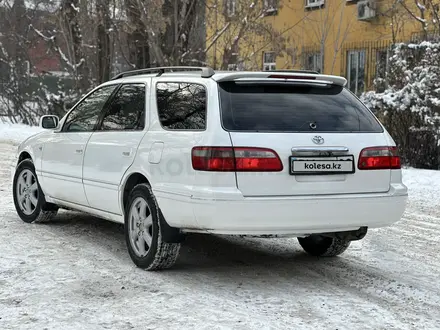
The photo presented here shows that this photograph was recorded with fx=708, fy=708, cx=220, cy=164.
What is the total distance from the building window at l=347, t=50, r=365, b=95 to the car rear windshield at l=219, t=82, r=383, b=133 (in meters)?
17.3

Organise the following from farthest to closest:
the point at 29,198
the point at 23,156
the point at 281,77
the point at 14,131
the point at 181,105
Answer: the point at 14,131 → the point at 23,156 → the point at 29,198 → the point at 181,105 → the point at 281,77

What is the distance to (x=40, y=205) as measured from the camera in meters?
7.58

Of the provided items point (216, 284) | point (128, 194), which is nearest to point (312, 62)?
point (128, 194)

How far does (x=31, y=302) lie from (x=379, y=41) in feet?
61.1

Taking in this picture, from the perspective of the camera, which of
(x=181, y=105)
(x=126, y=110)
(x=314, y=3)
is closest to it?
(x=181, y=105)

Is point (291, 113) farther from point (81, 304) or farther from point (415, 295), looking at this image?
point (81, 304)

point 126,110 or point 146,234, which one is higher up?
point 126,110

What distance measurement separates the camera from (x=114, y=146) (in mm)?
6180

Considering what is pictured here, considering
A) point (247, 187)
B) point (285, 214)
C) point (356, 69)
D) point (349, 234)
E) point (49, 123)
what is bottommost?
point (349, 234)

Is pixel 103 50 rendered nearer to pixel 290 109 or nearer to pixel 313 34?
pixel 313 34

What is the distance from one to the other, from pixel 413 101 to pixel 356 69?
10.2 m

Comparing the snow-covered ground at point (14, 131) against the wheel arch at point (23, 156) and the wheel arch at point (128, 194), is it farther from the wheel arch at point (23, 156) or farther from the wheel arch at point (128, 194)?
the wheel arch at point (128, 194)

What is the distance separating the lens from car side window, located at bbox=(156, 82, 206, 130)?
17.7ft

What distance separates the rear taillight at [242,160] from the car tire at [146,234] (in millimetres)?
745
